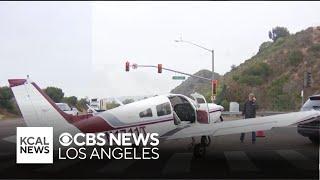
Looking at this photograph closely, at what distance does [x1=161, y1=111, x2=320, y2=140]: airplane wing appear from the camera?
480 inches

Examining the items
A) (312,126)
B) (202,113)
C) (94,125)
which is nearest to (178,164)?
(94,125)

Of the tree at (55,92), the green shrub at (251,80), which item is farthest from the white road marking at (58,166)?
the green shrub at (251,80)

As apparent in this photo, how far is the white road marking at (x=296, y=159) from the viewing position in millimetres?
11617

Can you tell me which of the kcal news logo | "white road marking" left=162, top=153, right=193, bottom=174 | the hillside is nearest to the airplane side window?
"white road marking" left=162, top=153, right=193, bottom=174

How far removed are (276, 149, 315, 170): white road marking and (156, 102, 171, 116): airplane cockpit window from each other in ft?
10.2

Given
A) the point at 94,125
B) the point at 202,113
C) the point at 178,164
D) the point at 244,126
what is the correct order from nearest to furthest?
the point at 94,125
the point at 178,164
the point at 244,126
the point at 202,113

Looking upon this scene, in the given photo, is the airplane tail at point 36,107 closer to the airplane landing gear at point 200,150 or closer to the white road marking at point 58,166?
the white road marking at point 58,166

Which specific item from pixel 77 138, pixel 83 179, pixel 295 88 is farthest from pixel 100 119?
pixel 295 88

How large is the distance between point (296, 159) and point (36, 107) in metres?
6.19

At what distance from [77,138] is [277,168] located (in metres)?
4.33

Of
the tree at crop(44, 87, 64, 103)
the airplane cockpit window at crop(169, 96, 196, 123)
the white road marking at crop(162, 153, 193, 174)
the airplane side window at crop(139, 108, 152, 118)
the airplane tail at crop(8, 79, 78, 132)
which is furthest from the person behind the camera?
the airplane cockpit window at crop(169, 96, 196, 123)

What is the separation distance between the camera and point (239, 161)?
12.6 m

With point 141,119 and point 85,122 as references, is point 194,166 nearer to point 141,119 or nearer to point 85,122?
point 141,119

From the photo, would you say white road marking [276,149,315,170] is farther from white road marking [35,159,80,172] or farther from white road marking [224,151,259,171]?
white road marking [35,159,80,172]
